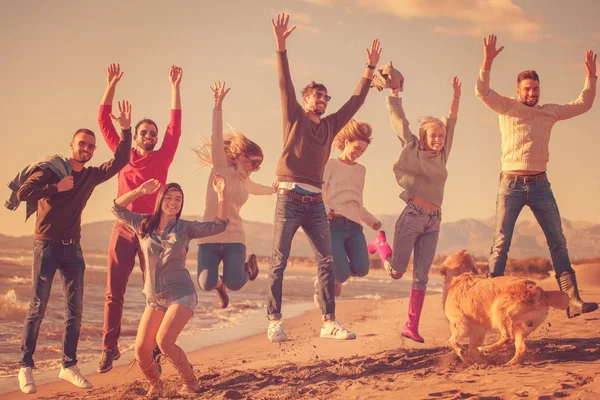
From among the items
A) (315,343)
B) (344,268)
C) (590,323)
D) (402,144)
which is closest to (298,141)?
(402,144)

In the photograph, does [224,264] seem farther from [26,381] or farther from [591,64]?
[591,64]

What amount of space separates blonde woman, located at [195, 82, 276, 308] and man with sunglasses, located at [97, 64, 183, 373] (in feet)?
1.94

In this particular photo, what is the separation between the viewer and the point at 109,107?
7.51 meters

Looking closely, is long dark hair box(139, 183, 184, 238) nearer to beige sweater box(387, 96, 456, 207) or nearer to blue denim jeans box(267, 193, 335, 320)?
blue denim jeans box(267, 193, 335, 320)

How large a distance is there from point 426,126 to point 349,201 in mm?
1603

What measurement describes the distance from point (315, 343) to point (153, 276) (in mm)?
3664

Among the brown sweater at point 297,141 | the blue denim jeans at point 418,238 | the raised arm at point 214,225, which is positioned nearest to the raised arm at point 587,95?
the blue denim jeans at point 418,238

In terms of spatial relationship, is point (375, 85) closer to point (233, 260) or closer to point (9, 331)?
point (233, 260)

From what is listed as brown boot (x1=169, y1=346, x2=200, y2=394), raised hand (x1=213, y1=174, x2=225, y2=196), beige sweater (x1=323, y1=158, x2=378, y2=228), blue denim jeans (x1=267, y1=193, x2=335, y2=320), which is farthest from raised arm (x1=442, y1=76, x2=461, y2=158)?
brown boot (x1=169, y1=346, x2=200, y2=394)

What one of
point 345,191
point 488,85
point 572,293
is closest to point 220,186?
point 345,191

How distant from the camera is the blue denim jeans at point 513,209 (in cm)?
786

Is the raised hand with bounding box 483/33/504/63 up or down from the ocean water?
up

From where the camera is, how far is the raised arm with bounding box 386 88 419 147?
7.77m

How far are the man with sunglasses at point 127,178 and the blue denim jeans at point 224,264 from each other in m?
0.95
